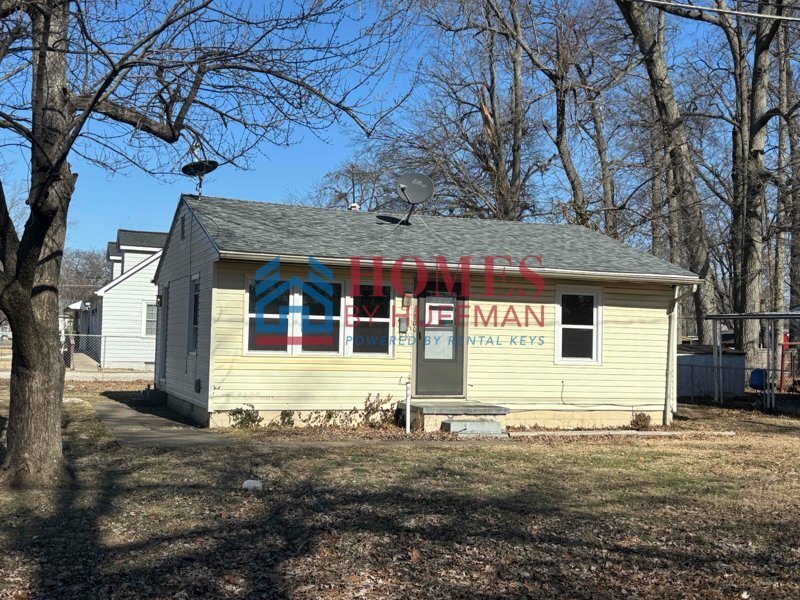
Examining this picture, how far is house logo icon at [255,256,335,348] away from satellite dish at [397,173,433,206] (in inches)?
111

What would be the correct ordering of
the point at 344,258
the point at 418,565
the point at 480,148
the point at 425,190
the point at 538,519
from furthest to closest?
the point at 480,148 → the point at 425,190 → the point at 344,258 → the point at 538,519 → the point at 418,565

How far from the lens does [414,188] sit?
48.1 feet

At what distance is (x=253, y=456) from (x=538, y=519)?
4.02 meters

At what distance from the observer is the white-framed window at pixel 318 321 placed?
12414mm

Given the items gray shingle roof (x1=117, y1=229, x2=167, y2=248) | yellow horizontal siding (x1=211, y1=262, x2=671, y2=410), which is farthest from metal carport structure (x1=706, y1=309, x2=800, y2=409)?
gray shingle roof (x1=117, y1=229, x2=167, y2=248)

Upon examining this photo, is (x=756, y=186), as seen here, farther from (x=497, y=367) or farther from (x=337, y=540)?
A: (x=337, y=540)

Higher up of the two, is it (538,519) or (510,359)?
(510,359)

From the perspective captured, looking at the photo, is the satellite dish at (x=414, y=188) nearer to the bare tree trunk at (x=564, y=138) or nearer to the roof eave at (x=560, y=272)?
the roof eave at (x=560, y=272)

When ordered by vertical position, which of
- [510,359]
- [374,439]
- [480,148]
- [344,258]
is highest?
[480,148]

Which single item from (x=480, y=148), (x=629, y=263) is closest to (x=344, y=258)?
(x=629, y=263)

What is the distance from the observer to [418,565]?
5.33 metres

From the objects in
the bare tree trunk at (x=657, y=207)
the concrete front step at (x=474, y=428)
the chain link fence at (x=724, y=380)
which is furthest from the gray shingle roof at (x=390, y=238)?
the bare tree trunk at (x=657, y=207)

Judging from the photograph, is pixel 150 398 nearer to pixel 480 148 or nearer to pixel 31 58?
pixel 31 58

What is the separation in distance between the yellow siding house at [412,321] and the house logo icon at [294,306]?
2cm
